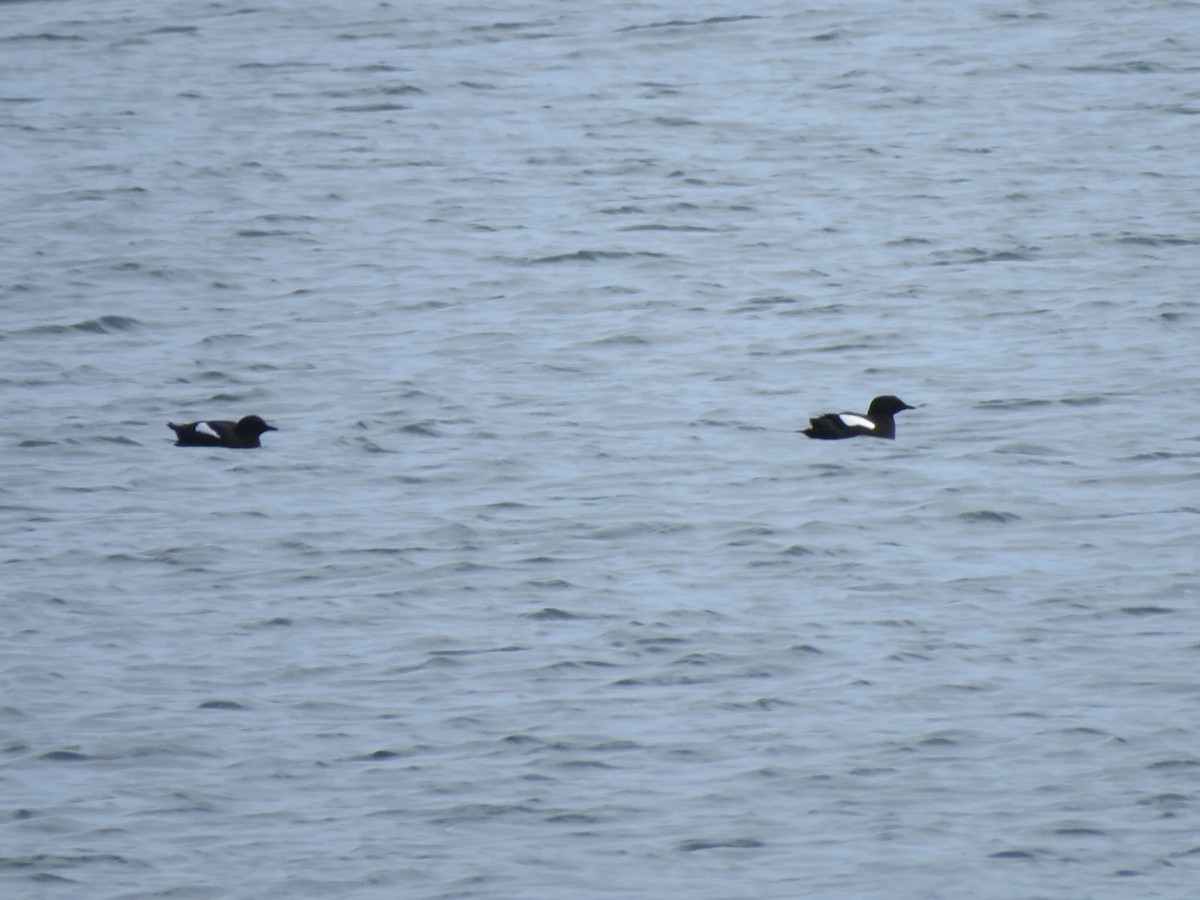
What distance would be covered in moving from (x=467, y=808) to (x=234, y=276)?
1051cm

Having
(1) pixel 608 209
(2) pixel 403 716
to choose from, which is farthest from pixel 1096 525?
(1) pixel 608 209

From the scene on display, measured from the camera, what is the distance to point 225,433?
13719 mm

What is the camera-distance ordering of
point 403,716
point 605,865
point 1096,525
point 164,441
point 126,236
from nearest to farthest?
1. point 605,865
2. point 403,716
3. point 1096,525
4. point 164,441
5. point 126,236

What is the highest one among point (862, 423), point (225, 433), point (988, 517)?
point (225, 433)

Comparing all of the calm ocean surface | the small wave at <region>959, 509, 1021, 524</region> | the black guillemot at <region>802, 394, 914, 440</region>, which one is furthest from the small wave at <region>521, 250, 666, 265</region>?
the small wave at <region>959, 509, 1021, 524</region>

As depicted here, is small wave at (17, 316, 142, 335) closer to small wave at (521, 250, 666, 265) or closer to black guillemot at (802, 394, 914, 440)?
small wave at (521, 250, 666, 265)

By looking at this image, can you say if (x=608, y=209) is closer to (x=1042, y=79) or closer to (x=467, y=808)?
(x=1042, y=79)

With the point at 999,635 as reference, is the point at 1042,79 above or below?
above

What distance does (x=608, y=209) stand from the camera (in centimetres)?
2133

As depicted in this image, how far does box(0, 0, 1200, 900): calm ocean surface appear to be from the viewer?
874 cm

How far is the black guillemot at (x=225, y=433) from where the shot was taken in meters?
13.7

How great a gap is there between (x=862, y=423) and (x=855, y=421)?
0.07m

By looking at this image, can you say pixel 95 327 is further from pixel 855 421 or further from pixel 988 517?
pixel 988 517

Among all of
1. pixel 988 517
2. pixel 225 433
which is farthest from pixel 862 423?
pixel 225 433
